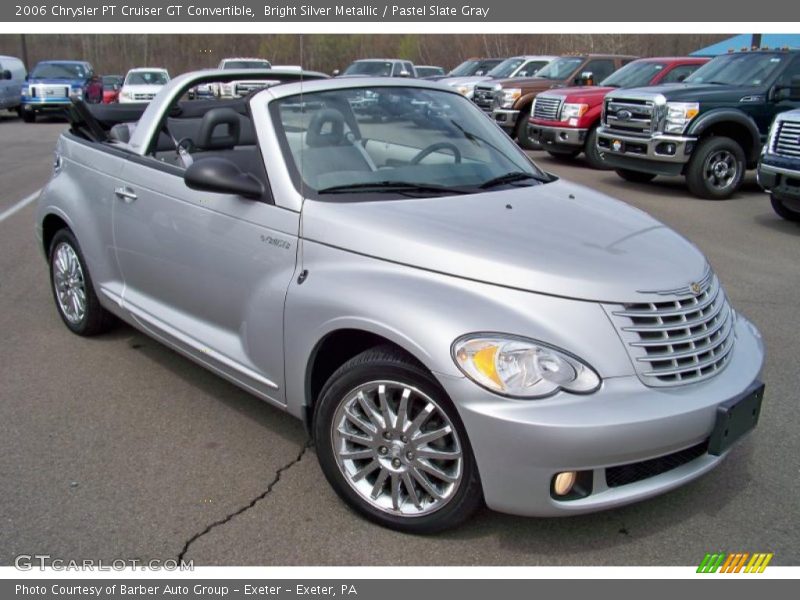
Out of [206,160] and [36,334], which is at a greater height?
[206,160]

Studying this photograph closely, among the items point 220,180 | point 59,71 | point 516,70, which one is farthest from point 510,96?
point 59,71

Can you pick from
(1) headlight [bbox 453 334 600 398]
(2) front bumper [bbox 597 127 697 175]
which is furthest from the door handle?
(2) front bumper [bbox 597 127 697 175]

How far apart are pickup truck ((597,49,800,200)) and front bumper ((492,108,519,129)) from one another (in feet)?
16.5

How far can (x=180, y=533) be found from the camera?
308cm

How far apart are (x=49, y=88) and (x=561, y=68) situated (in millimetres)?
16680

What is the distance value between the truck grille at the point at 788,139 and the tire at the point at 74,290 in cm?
733

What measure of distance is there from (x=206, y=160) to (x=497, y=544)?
2120mm

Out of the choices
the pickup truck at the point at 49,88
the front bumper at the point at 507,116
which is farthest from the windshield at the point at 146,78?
the front bumper at the point at 507,116

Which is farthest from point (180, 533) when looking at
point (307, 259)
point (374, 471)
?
point (307, 259)

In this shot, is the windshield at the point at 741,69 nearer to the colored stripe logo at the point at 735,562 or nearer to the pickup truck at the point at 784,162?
the pickup truck at the point at 784,162

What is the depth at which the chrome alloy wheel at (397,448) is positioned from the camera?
291 cm

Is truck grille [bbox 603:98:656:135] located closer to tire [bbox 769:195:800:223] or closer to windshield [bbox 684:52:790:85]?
windshield [bbox 684:52:790:85]

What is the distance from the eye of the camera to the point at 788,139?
336 inches

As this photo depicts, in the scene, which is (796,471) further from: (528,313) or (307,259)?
(307,259)
